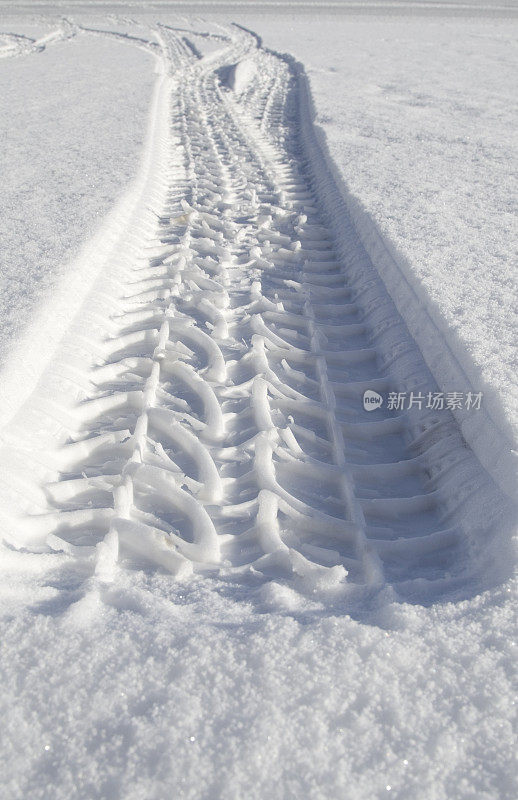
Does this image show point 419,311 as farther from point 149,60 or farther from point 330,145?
point 149,60

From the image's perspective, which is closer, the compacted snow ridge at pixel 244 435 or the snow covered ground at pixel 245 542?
the snow covered ground at pixel 245 542

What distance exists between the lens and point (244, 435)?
189cm

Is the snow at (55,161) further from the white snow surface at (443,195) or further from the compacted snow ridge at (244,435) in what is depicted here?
the white snow surface at (443,195)

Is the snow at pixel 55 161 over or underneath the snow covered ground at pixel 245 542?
over

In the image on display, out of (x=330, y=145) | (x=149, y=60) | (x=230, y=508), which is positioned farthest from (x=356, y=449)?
(x=149, y=60)

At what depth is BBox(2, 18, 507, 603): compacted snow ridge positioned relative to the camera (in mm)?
1497

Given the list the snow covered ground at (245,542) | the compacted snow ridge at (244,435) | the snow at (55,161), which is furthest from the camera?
the snow at (55,161)

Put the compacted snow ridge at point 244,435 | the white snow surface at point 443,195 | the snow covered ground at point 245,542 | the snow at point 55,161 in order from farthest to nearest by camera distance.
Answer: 1. the snow at point 55,161
2. the white snow surface at point 443,195
3. the compacted snow ridge at point 244,435
4. the snow covered ground at point 245,542

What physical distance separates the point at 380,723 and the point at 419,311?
1567 mm

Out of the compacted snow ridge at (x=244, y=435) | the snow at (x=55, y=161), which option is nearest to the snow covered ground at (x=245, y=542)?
the compacted snow ridge at (x=244, y=435)

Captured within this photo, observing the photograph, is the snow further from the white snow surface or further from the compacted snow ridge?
the white snow surface

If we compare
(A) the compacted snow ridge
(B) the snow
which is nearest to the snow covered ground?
(A) the compacted snow ridge

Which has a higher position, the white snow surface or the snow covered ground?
the white snow surface

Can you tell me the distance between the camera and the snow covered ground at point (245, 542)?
3.37 ft
